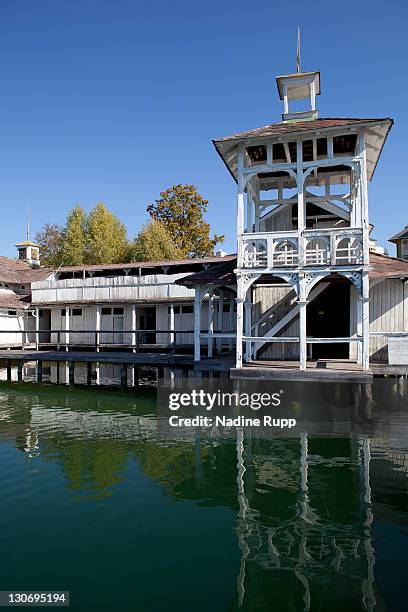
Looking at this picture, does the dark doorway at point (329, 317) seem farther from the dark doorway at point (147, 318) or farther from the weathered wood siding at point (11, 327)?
the weathered wood siding at point (11, 327)

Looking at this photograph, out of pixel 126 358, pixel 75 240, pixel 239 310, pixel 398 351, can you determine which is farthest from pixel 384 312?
pixel 75 240

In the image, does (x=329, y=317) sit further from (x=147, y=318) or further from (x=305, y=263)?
(x=147, y=318)

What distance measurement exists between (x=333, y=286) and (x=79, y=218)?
3660 centimetres

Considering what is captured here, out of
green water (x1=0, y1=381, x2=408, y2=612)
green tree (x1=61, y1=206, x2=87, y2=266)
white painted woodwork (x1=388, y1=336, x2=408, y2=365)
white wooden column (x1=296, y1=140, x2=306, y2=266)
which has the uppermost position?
green tree (x1=61, y1=206, x2=87, y2=266)

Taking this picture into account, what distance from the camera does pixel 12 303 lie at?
34250 millimetres

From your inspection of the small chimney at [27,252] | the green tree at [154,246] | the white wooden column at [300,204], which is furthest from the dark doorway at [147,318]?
the small chimney at [27,252]

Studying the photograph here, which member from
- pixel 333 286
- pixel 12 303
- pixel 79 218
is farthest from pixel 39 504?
pixel 79 218

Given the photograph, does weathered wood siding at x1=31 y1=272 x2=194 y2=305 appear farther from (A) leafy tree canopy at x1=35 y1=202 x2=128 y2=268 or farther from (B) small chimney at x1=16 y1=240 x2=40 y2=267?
(B) small chimney at x1=16 y1=240 x2=40 y2=267

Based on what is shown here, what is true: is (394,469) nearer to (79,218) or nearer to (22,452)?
(22,452)

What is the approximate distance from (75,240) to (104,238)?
3089 mm

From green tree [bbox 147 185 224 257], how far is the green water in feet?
112

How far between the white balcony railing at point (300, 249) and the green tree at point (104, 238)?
3120 centimetres

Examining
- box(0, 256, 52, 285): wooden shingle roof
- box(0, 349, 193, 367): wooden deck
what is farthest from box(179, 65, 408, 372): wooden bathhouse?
box(0, 256, 52, 285): wooden shingle roof

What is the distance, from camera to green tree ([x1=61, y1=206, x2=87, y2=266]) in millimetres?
46562
